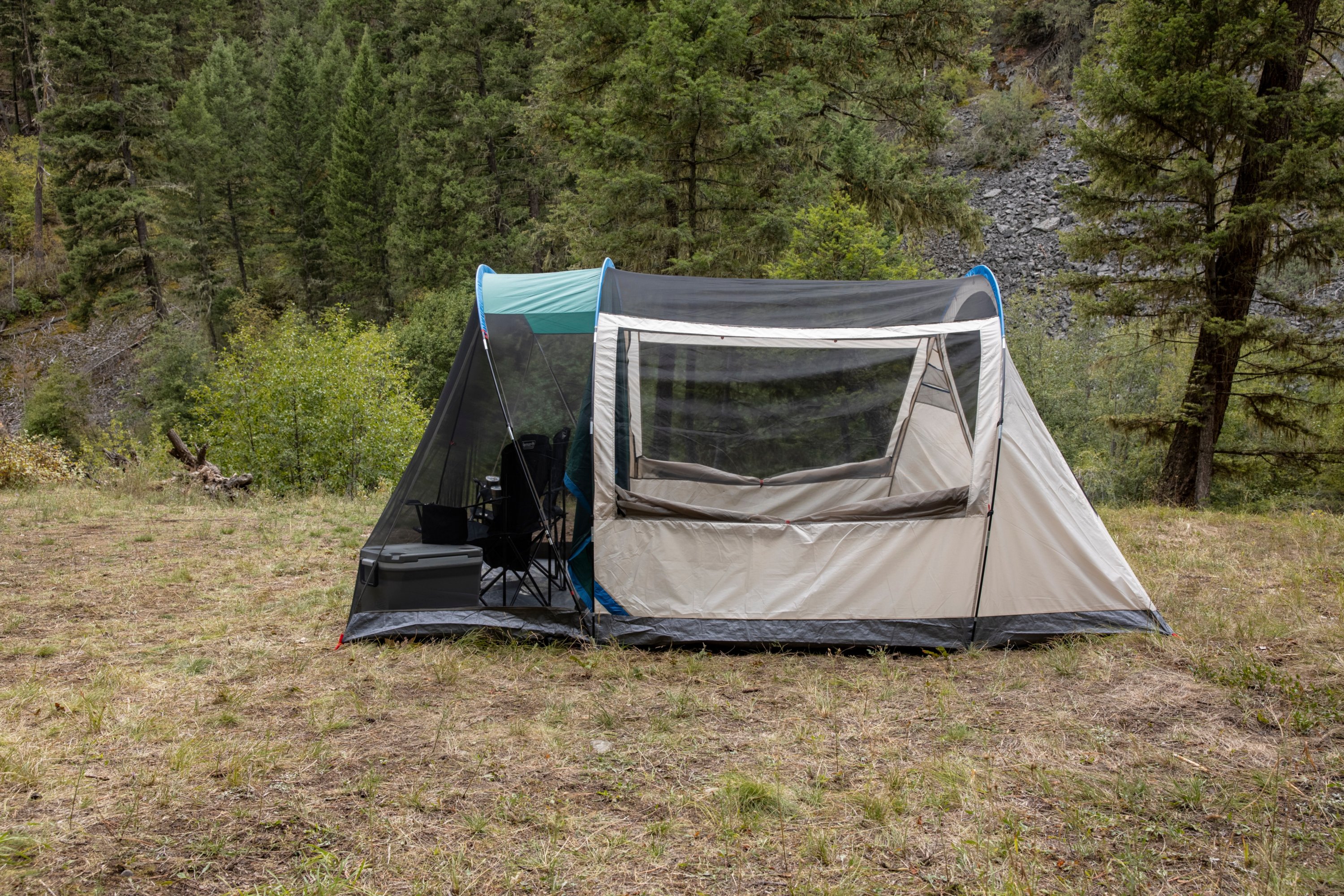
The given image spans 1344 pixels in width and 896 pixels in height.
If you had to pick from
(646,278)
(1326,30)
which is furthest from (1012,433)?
(1326,30)

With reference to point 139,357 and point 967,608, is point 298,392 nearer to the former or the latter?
point 967,608

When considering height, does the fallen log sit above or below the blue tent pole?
below

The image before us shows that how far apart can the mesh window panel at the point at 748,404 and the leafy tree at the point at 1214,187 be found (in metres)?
5.11

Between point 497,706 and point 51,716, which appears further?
point 497,706

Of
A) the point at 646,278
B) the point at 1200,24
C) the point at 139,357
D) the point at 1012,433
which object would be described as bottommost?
the point at 139,357

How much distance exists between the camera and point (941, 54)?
1274 centimetres

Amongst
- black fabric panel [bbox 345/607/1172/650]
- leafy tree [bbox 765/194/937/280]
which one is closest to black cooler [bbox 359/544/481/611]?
black fabric panel [bbox 345/607/1172/650]

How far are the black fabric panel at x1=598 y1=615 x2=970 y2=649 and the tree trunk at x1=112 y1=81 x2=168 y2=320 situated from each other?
25270 mm

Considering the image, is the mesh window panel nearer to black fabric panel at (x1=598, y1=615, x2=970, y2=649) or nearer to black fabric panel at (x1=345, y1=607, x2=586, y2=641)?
black fabric panel at (x1=598, y1=615, x2=970, y2=649)

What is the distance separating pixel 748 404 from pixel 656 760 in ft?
6.82

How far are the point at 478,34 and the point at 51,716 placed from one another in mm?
25167

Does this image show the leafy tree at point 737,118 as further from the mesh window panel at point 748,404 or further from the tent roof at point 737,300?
the mesh window panel at point 748,404

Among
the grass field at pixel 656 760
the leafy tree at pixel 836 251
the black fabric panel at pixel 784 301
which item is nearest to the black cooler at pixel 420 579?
the grass field at pixel 656 760

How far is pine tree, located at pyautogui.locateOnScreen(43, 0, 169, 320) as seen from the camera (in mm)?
22453
